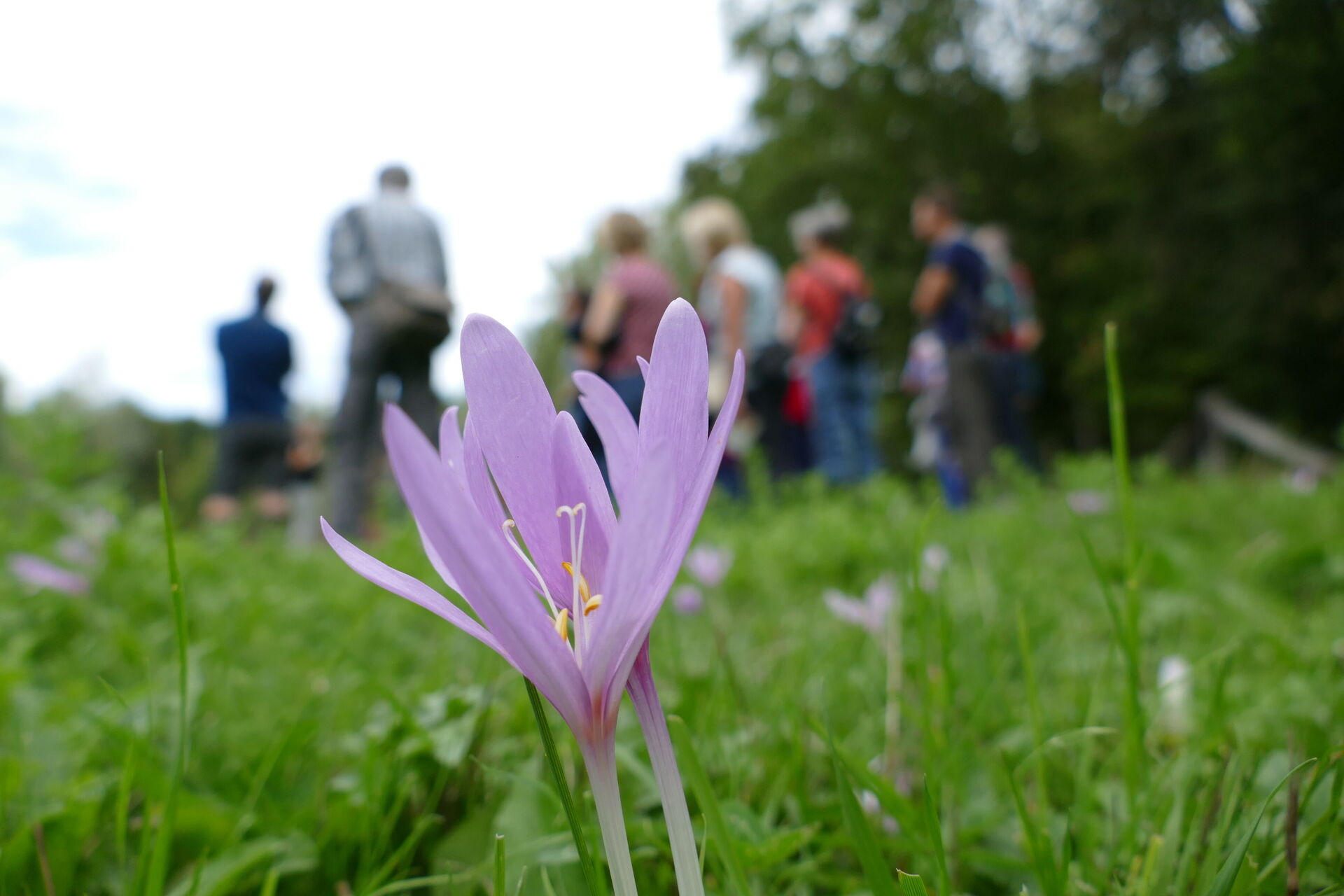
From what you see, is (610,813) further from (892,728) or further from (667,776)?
(892,728)

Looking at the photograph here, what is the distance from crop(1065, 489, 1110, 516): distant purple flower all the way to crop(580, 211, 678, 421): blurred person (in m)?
2.30

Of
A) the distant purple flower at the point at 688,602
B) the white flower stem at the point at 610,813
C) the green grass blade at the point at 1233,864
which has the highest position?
the white flower stem at the point at 610,813

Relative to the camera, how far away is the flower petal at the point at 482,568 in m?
0.33

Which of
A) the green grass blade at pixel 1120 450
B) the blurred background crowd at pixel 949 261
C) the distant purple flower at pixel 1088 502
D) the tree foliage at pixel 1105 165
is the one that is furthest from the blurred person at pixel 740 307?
the tree foliage at pixel 1105 165

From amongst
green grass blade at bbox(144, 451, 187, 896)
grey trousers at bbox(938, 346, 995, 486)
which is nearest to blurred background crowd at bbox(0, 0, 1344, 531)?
grey trousers at bbox(938, 346, 995, 486)

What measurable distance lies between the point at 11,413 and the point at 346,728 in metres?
2.82

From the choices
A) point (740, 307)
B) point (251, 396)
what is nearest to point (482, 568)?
point (740, 307)

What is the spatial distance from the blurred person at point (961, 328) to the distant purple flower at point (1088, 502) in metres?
1.83

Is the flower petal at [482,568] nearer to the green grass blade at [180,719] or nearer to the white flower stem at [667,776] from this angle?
the white flower stem at [667,776]

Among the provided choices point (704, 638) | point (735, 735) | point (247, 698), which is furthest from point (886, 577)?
point (247, 698)

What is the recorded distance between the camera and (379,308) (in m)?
5.01

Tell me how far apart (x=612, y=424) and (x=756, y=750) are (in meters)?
0.72

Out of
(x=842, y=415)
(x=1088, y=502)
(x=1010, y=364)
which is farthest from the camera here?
(x=1010, y=364)

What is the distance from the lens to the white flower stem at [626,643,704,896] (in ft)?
1.31
